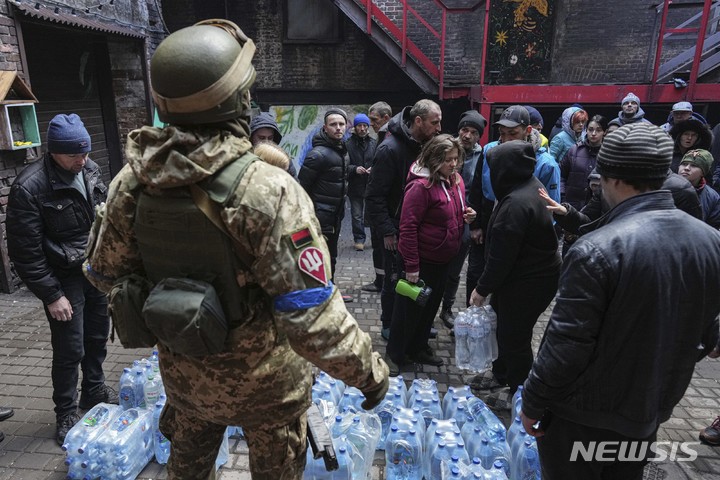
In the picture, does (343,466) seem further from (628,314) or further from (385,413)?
(628,314)

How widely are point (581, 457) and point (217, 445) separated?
5.34 ft

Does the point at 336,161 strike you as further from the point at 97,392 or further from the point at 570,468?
the point at 570,468

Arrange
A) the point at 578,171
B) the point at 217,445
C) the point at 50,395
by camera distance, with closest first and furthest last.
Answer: the point at 217,445, the point at 50,395, the point at 578,171

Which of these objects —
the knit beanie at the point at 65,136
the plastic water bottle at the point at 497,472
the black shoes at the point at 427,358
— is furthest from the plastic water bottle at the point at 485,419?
the knit beanie at the point at 65,136

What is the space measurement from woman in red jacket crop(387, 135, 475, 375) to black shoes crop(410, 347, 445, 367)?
0.52ft

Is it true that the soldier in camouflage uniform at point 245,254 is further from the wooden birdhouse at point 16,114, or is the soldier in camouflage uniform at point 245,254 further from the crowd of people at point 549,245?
the wooden birdhouse at point 16,114

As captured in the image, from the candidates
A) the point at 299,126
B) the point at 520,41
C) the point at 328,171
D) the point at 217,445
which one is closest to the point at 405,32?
the point at 299,126

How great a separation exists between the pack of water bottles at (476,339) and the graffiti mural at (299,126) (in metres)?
6.32

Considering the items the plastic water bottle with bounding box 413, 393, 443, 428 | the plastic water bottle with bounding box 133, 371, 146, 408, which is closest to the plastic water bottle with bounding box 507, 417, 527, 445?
the plastic water bottle with bounding box 413, 393, 443, 428

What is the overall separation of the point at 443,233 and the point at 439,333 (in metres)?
1.56

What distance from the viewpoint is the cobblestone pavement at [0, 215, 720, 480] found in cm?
321

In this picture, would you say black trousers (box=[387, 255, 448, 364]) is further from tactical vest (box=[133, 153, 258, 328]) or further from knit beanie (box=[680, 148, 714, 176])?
tactical vest (box=[133, 153, 258, 328])

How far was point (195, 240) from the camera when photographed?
176cm

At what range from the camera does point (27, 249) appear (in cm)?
308
